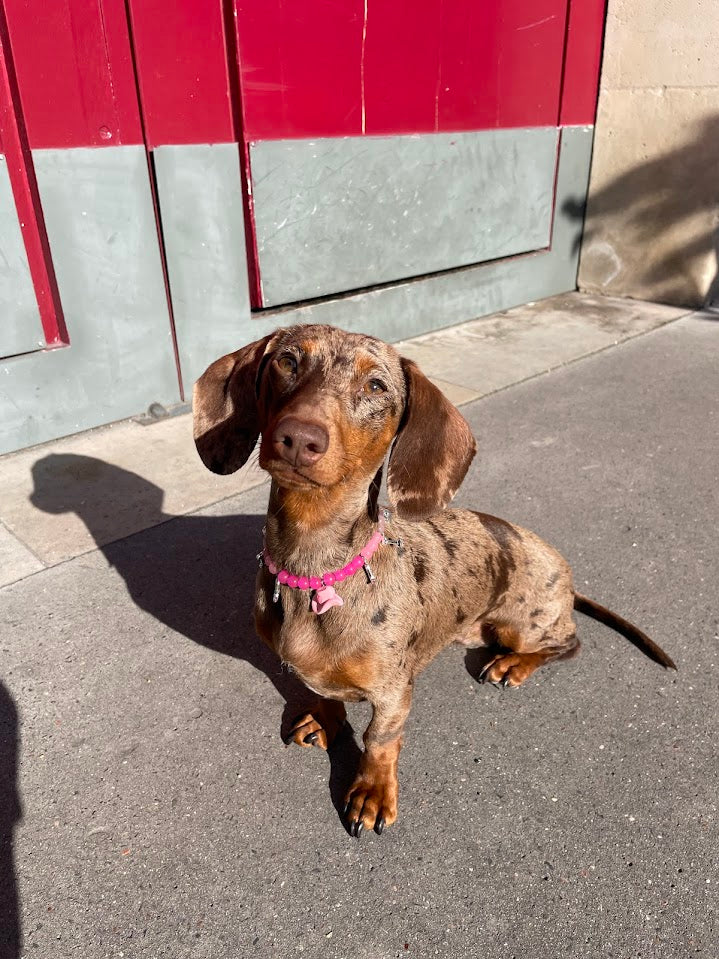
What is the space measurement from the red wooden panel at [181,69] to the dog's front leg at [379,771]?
4.33 metres

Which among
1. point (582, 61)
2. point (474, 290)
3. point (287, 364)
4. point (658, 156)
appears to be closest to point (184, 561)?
point (287, 364)

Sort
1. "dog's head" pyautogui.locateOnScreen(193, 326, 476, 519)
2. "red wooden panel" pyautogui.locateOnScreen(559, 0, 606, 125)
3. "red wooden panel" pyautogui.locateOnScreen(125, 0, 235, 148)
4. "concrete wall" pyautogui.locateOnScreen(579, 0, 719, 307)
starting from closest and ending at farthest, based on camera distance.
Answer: "dog's head" pyautogui.locateOnScreen(193, 326, 476, 519) → "red wooden panel" pyautogui.locateOnScreen(125, 0, 235, 148) → "concrete wall" pyautogui.locateOnScreen(579, 0, 719, 307) → "red wooden panel" pyautogui.locateOnScreen(559, 0, 606, 125)

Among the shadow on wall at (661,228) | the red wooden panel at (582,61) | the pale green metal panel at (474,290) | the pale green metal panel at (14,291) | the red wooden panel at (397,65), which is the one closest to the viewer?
the pale green metal panel at (14,291)

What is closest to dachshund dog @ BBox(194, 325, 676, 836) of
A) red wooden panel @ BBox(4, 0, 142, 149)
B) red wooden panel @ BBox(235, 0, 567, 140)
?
red wooden panel @ BBox(4, 0, 142, 149)

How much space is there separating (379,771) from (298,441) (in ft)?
4.20

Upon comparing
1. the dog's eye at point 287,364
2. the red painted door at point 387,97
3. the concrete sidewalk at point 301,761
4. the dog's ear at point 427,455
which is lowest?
the concrete sidewalk at point 301,761

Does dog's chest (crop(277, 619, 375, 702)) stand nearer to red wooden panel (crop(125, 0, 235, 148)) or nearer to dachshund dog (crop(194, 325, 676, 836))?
dachshund dog (crop(194, 325, 676, 836))

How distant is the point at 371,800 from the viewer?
2.36 meters

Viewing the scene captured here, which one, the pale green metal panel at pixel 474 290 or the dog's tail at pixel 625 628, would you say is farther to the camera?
the pale green metal panel at pixel 474 290

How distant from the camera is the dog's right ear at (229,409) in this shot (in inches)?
92.0

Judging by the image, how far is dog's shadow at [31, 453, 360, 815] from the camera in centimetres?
300

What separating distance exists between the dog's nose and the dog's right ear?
1.74 feet

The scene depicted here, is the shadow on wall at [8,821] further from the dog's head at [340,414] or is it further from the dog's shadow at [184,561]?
the dog's head at [340,414]

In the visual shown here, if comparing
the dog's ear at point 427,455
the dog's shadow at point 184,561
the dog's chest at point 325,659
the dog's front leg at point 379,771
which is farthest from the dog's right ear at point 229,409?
the dog's shadow at point 184,561
